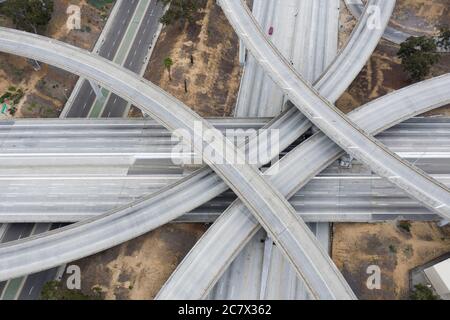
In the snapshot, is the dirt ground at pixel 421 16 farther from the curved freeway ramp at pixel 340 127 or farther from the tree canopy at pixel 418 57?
the curved freeway ramp at pixel 340 127

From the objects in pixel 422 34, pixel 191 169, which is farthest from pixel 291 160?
pixel 422 34

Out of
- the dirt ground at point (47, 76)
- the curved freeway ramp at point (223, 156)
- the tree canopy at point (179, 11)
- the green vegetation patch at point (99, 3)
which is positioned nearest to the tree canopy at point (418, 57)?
the curved freeway ramp at point (223, 156)

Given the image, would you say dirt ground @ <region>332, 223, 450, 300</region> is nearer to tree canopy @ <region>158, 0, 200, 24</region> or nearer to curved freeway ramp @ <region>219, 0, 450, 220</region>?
curved freeway ramp @ <region>219, 0, 450, 220</region>

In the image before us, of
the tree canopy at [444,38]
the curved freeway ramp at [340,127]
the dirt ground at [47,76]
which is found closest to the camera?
the curved freeway ramp at [340,127]

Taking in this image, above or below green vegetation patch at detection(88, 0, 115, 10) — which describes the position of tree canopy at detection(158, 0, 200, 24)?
below

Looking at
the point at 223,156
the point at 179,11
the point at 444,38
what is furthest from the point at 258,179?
the point at 444,38

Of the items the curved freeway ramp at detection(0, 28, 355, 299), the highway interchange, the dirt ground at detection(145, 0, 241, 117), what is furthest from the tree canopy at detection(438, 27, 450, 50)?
the curved freeway ramp at detection(0, 28, 355, 299)
